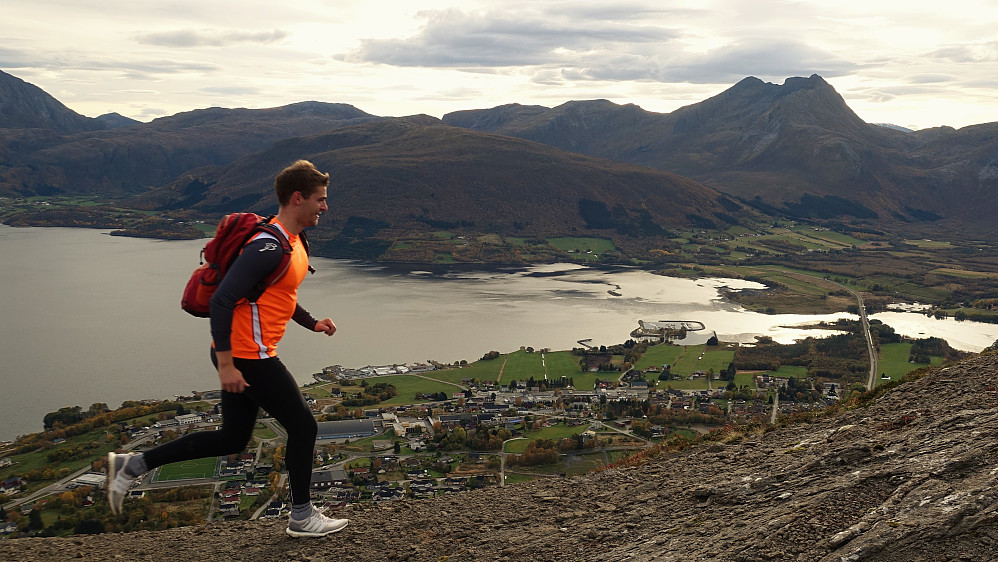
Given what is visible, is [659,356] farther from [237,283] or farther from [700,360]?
[237,283]

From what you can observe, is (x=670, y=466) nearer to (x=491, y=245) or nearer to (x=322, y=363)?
(x=322, y=363)

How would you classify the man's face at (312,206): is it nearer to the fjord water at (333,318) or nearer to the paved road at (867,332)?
the paved road at (867,332)

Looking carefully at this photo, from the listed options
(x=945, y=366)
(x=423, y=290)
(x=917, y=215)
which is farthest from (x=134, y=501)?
(x=917, y=215)

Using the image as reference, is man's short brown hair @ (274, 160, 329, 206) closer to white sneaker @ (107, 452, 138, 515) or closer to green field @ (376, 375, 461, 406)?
white sneaker @ (107, 452, 138, 515)

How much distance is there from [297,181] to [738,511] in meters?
3.91

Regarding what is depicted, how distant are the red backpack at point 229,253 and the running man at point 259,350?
0.06 m

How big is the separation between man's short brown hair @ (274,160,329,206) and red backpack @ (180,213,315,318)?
0.24 meters

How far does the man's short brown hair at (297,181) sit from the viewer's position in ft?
16.6

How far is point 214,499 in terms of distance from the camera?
19766mm

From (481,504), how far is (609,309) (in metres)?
64.2

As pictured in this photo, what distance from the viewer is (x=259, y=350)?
490 cm

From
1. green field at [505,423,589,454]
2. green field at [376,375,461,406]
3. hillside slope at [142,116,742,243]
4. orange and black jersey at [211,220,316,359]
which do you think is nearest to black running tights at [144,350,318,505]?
orange and black jersey at [211,220,316,359]

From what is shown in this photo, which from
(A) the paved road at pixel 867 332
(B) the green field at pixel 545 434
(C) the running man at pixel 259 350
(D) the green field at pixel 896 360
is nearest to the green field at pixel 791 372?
(A) the paved road at pixel 867 332

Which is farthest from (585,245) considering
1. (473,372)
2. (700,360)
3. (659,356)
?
(473,372)
